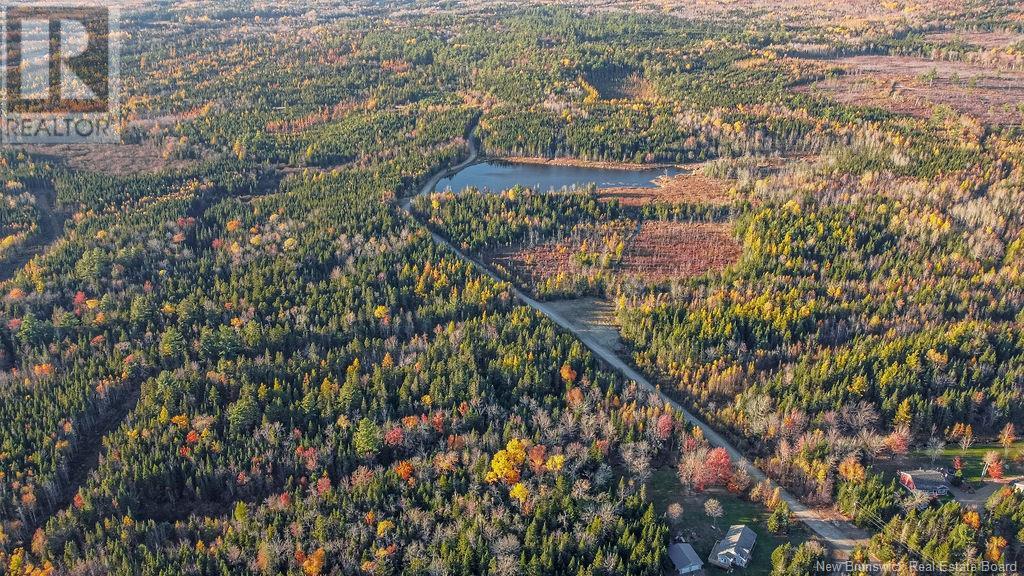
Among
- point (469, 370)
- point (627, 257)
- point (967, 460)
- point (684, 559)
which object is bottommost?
point (684, 559)

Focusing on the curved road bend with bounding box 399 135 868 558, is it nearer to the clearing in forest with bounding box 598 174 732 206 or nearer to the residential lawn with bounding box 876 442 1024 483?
the residential lawn with bounding box 876 442 1024 483

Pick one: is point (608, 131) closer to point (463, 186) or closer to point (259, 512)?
point (463, 186)

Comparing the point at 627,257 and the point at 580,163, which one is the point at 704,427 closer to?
the point at 627,257

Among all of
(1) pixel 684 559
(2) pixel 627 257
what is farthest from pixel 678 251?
(1) pixel 684 559

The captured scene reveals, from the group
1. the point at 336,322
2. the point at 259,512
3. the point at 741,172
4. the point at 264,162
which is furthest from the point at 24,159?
the point at 741,172

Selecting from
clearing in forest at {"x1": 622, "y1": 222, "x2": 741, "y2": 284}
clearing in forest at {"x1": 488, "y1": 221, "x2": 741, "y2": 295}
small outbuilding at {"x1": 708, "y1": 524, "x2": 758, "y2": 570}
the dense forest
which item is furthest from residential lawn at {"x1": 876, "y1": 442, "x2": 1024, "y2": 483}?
clearing in forest at {"x1": 488, "y1": 221, "x2": 741, "y2": 295}

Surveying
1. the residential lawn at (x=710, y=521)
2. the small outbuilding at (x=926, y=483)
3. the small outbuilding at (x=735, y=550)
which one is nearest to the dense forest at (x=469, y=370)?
the residential lawn at (x=710, y=521)
